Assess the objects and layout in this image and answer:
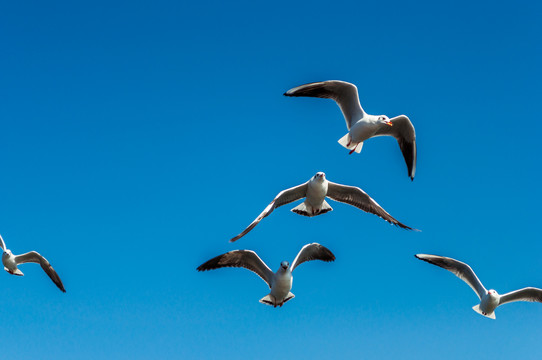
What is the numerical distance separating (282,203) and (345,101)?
2936mm

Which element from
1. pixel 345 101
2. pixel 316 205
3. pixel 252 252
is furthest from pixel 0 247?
pixel 345 101

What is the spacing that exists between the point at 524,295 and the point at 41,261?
15940 millimetres

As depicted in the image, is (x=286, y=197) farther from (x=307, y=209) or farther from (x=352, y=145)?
(x=352, y=145)

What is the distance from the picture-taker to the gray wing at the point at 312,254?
52.9ft

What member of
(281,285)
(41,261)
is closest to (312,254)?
(281,285)

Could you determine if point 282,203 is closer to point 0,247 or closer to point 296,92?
point 296,92

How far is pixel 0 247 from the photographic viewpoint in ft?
68.2

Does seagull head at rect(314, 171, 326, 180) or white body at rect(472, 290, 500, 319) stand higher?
seagull head at rect(314, 171, 326, 180)

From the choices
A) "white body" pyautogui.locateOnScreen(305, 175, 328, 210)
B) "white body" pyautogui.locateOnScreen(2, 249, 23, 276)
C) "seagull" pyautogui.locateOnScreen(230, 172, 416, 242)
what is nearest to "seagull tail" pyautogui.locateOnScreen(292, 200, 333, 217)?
"seagull" pyautogui.locateOnScreen(230, 172, 416, 242)

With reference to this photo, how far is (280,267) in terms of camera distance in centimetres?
1591

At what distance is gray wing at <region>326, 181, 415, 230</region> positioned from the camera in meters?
15.0

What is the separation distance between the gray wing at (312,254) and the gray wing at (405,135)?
10.4 feet

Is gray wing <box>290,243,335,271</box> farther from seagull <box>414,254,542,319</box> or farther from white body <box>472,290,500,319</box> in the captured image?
white body <box>472,290,500,319</box>

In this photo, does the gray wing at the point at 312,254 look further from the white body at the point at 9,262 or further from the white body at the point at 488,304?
the white body at the point at 9,262
